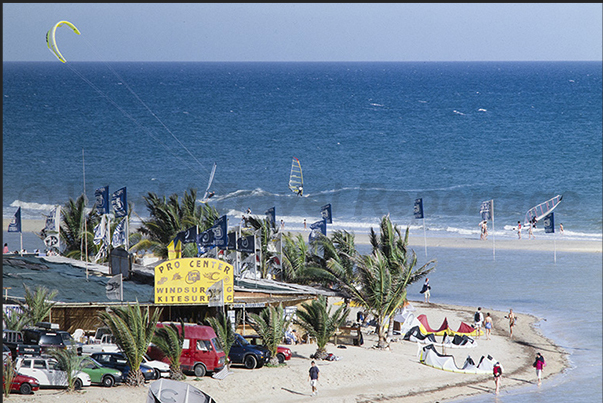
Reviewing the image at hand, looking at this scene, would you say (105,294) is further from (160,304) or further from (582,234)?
(582,234)

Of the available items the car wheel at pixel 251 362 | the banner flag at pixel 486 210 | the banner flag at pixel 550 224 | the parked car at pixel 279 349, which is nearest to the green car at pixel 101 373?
the car wheel at pixel 251 362

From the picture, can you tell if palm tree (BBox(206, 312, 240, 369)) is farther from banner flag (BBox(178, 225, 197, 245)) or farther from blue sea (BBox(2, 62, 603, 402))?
blue sea (BBox(2, 62, 603, 402))

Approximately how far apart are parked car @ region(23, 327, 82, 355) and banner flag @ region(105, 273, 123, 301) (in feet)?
6.72

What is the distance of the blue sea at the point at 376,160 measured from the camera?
1612 inches

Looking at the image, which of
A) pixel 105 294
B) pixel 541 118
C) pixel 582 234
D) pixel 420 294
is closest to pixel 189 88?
pixel 541 118

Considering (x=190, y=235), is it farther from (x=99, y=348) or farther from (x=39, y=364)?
(x=39, y=364)

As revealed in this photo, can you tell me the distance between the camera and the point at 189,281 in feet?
76.0

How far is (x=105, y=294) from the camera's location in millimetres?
24922

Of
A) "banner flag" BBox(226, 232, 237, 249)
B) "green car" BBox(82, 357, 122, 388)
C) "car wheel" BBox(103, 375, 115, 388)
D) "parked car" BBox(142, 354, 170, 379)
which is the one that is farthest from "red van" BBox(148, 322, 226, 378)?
"banner flag" BBox(226, 232, 237, 249)

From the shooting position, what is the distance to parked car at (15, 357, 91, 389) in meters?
18.9

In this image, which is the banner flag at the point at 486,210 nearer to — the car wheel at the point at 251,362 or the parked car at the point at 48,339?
the car wheel at the point at 251,362

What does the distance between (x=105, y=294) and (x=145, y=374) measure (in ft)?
17.9

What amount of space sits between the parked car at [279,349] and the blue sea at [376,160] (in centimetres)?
636

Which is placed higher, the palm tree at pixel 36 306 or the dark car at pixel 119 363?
the palm tree at pixel 36 306
